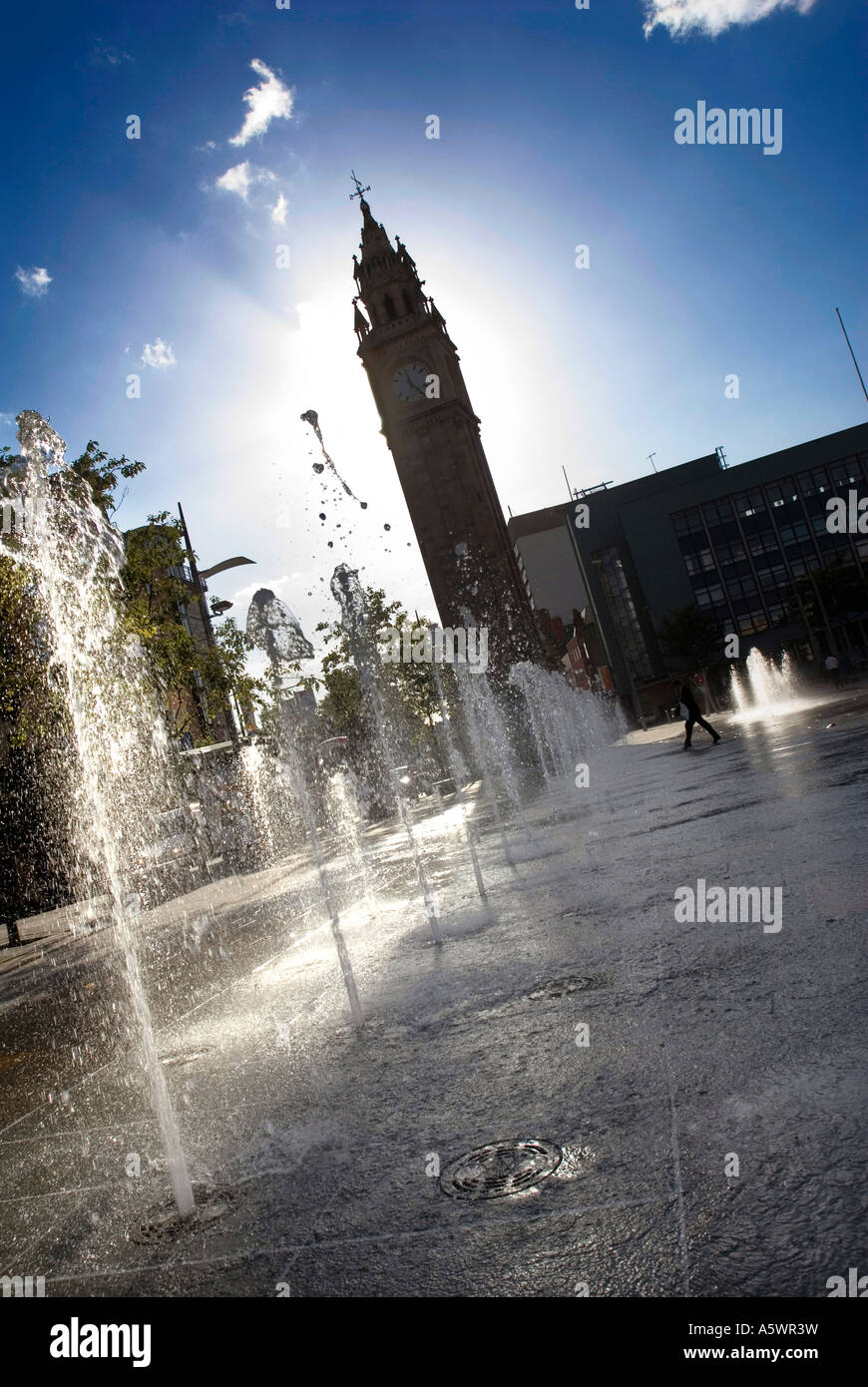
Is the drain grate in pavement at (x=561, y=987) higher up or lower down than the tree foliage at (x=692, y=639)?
lower down

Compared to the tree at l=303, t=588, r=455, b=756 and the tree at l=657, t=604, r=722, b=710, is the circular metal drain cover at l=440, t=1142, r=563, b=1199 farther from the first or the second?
the tree at l=657, t=604, r=722, b=710

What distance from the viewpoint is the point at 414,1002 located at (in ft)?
16.0

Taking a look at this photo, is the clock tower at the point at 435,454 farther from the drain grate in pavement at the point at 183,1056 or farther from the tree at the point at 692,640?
the drain grate in pavement at the point at 183,1056

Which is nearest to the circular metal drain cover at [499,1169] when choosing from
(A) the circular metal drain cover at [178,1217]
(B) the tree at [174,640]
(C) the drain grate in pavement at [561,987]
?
(A) the circular metal drain cover at [178,1217]

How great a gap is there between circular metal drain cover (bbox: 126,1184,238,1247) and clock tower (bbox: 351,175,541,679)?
189ft

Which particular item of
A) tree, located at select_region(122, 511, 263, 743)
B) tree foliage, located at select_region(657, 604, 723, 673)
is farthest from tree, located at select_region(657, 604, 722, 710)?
tree, located at select_region(122, 511, 263, 743)

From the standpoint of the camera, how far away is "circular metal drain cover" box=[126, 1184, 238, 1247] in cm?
293

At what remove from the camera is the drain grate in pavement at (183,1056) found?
4.96m

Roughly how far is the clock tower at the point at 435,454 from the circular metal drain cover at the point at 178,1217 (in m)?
57.5

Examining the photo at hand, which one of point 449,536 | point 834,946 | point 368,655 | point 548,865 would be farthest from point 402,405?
point 834,946

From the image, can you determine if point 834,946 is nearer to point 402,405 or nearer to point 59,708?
point 59,708

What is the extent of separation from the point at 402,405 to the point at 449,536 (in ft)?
33.6

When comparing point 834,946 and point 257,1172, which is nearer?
point 257,1172
